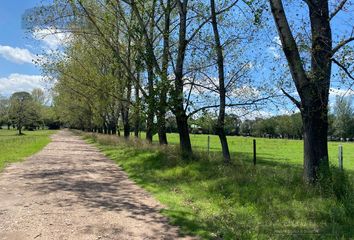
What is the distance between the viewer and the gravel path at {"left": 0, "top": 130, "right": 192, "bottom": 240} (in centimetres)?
686

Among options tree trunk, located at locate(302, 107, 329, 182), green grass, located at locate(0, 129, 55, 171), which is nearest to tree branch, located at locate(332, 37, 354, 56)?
tree trunk, located at locate(302, 107, 329, 182)

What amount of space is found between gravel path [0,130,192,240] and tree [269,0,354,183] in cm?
380

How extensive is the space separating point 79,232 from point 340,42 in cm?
672

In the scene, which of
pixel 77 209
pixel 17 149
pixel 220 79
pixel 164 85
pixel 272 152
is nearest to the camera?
pixel 77 209

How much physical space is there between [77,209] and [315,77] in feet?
19.8

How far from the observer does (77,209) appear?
28.5ft

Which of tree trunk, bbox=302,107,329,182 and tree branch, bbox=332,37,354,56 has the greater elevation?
tree branch, bbox=332,37,354,56

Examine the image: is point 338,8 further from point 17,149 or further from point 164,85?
point 17,149

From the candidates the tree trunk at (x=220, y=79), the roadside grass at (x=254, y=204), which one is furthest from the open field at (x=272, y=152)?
the tree trunk at (x=220, y=79)

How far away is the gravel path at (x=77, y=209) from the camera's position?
6.86m

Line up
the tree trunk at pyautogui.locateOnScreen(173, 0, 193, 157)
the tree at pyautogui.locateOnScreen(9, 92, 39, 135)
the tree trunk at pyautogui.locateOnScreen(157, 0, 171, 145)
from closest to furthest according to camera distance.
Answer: the tree trunk at pyautogui.locateOnScreen(157, 0, 171, 145) → the tree trunk at pyautogui.locateOnScreen(173, 0, 193, 157) → the tree at pyautogui.locateOnScreen(9, 92, 39, 135)

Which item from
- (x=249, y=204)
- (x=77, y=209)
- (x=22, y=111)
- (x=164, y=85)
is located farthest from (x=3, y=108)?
(x=249, y=204)

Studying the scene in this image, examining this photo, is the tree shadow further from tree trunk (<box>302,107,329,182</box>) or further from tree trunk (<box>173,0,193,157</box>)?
tree trunk (<box>173,0,193,157</box>)

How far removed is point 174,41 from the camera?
1936cm
